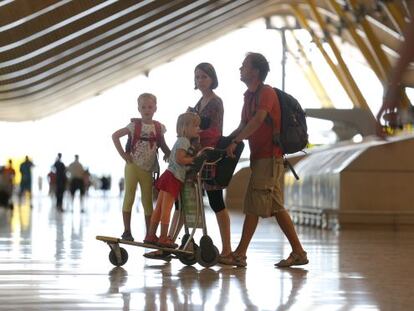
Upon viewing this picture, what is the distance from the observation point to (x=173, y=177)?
285 inches

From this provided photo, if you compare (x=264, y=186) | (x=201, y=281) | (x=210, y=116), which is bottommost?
(x=201, y=281)

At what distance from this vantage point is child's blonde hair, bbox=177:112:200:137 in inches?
283

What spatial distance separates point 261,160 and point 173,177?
0.67 meters

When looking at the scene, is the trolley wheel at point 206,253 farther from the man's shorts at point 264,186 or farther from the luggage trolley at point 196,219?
the man's shorts at point 264,186

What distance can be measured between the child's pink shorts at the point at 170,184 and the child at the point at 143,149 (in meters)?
0.53

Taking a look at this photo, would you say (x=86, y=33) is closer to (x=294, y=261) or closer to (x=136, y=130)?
(x=136, y=130)

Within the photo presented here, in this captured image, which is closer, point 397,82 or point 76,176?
point 397,82

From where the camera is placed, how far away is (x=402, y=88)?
86.7 inches

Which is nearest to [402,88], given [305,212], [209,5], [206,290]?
[206,290]

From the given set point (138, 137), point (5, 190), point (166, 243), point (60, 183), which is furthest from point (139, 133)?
point (5, 190)

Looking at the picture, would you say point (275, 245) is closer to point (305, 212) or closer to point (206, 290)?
point (206, 290)

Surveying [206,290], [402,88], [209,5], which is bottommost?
[206,290]

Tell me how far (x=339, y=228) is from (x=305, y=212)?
2.53m

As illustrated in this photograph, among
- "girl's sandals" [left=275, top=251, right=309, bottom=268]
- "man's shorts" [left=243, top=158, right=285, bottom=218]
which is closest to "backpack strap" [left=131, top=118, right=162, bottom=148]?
"man's shorts" [left=243, top=158, right=285, bottom=218]
